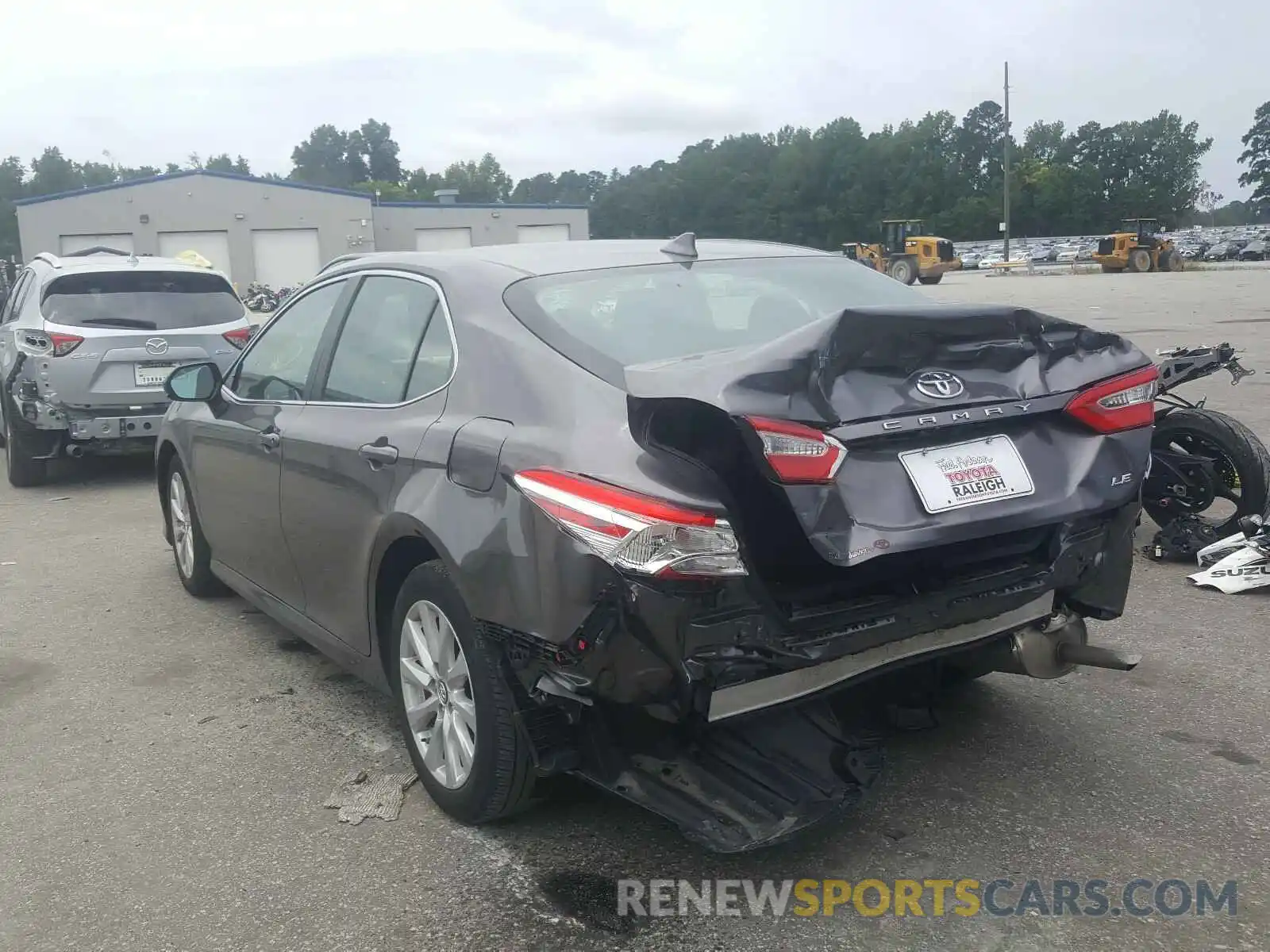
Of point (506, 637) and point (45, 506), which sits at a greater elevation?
point (506, 637)

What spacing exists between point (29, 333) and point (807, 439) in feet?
25.2

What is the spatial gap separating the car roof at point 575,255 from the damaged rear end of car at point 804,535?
530mm

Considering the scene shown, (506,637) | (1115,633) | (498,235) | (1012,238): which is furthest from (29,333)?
(1012,238)

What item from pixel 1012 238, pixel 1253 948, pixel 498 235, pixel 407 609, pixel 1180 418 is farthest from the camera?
pixel 1012 238

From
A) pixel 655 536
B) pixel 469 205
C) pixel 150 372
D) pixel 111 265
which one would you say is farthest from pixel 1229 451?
pixel 469 205

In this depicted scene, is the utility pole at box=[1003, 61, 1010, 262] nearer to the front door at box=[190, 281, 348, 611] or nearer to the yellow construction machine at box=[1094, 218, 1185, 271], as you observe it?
the yellow construction machine at box=[1094, 218, 1185, 271]

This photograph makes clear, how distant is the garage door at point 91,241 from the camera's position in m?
46.0

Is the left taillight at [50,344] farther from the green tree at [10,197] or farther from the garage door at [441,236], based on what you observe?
the green tree at [10,197]

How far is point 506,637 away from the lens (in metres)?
2.88

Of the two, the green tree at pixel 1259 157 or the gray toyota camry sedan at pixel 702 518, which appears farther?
the green tree at pixel 1259 157

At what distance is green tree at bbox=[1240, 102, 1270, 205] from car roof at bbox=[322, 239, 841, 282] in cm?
11791

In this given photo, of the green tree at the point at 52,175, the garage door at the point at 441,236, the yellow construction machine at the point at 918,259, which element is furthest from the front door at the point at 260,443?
the green tree at the point at 52,175

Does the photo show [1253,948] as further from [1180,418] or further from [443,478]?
[1180,418]

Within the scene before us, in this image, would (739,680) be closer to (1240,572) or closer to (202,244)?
(1240,572)
